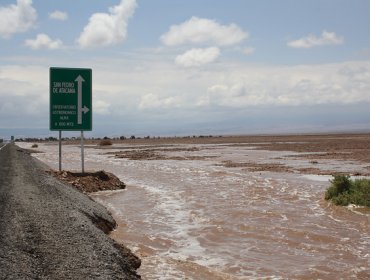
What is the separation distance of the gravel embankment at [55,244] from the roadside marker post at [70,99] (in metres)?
9.50

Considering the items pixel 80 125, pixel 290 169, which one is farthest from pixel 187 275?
pixel 290 169

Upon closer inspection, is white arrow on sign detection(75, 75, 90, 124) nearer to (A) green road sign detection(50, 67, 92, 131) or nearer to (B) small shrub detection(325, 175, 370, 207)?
(A) green road sign detection(50, 67, 92, 131)

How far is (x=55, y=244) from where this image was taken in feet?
26.9

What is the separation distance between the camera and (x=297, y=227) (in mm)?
12859

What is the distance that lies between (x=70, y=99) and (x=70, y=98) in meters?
0.05

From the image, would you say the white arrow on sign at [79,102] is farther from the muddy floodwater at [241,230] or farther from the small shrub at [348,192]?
the small shrub at [348,192]

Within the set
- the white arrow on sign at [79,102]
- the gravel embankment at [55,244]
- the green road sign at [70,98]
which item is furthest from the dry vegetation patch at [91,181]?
the gravel embankment at [55,244]

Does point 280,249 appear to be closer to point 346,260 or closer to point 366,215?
point 346,260

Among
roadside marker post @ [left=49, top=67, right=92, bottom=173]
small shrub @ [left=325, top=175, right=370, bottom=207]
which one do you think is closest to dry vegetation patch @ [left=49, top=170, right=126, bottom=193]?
roadside marker post @ [left=49, top=67, right=92, bottom=173]

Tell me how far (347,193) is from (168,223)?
6425 millimetres

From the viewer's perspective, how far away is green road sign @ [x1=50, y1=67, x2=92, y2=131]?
2216 cm

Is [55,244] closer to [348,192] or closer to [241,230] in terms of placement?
[241,230]

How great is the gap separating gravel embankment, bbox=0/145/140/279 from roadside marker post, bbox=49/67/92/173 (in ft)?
31.2

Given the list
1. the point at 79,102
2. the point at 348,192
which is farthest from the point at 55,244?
the point at 79,102
